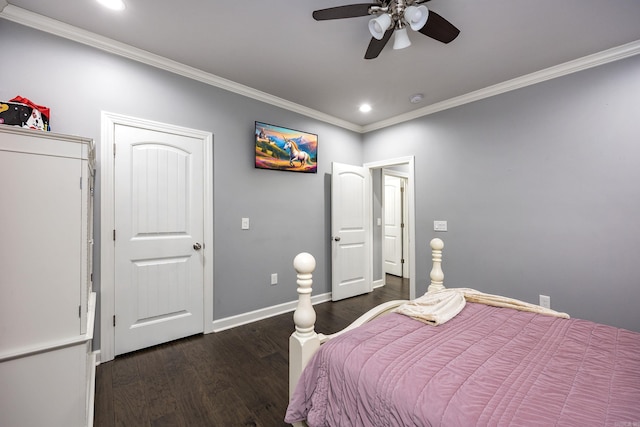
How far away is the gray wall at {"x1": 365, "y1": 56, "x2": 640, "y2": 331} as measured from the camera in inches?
88.3

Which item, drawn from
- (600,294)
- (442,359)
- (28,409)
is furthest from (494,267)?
(28,409)

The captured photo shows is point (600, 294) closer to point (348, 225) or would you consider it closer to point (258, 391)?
point (348, 225)

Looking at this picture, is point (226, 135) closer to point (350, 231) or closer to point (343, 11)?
point (343, 11)

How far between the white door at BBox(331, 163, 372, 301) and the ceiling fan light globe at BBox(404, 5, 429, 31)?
218cm

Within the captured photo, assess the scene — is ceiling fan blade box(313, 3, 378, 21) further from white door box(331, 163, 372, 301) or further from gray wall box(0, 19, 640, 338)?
white door box(331, 163, 372, 301)

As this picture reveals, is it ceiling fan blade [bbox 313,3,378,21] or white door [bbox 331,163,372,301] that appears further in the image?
white door [bbox 331,163,372,301]

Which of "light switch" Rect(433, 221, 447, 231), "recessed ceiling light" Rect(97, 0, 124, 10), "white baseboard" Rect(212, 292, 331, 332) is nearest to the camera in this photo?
"recessed ceiling light" Rect(97, 0, 124, 10)

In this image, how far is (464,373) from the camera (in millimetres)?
929

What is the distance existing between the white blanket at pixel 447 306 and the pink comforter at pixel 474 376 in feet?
0.18

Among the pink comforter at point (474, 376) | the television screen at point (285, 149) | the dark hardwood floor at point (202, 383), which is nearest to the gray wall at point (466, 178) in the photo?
the television screen at point (285, 149)

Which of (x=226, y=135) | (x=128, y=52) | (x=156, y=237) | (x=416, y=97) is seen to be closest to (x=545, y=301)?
(x=416, y=97)

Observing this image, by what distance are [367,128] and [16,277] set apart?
4056 mm

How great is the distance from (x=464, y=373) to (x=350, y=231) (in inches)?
118

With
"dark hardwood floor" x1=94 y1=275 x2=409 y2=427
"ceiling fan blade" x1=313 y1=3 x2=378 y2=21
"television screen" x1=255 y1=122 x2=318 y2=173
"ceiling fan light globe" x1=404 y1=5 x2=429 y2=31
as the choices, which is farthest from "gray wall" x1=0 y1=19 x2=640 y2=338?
"ceiling fan light globe" x1=404 y1=5 x2=429 y2=31
